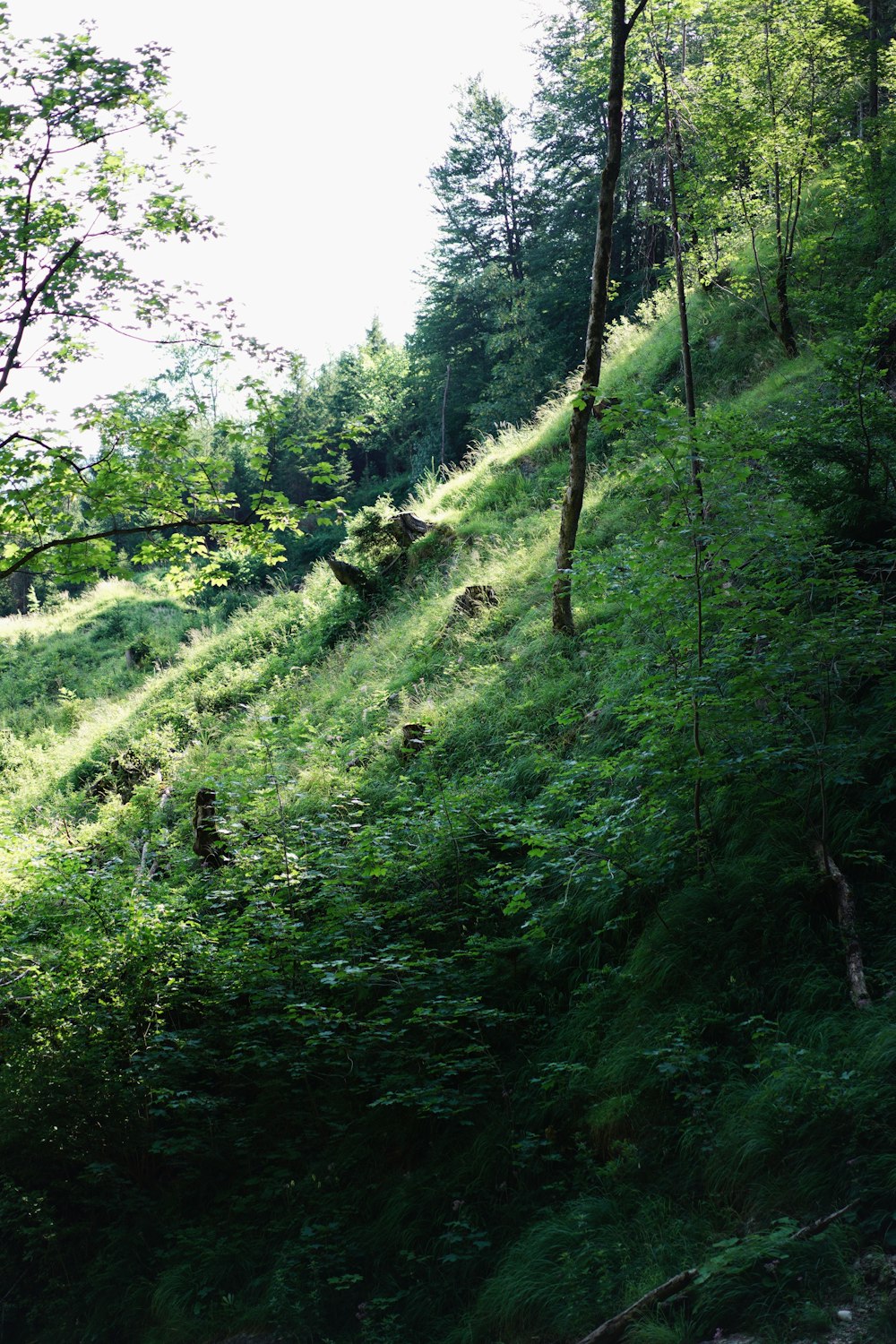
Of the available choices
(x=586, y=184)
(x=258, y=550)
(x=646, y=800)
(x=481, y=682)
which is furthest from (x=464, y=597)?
(x=586, y=184)

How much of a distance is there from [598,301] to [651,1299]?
27.3ft

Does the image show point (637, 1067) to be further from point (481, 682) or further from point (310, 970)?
point (481, 682)

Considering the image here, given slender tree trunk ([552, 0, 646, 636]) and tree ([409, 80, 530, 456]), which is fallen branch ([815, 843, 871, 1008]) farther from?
tree ([409, 80, 530, 456])

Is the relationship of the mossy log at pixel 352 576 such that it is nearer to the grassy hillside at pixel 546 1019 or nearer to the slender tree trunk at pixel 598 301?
the slender tree trunk at pixel 598 301

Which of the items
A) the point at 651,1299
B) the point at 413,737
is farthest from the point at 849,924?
the point at 413,737

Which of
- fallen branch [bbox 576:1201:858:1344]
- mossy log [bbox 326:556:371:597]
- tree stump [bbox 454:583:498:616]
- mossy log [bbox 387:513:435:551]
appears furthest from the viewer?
mossy log [bbox 326:556:371:597]

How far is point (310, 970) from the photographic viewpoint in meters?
4.93

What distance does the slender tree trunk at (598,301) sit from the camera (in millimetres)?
7930

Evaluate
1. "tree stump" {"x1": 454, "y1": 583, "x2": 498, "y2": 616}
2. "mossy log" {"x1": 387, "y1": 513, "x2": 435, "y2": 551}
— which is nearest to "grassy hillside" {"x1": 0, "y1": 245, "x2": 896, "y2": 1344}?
"tree stump" {"x1": 454, "y1": 583, "x2": 498, "y2": 616}

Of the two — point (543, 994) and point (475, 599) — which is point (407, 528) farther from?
point (543, 994)

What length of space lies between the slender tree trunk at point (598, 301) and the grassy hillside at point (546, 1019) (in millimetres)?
2679

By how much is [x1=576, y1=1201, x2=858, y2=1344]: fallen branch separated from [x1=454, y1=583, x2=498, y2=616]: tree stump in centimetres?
877

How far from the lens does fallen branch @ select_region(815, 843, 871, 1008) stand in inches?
154

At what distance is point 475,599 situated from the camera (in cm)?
1147
